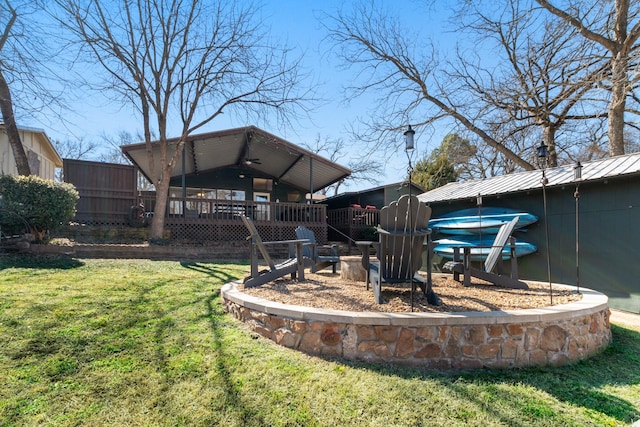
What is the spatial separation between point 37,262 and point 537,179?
1051cm

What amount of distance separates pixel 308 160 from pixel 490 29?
8.08 meters

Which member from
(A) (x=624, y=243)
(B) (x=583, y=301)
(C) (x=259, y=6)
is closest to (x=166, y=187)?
(C) (x=259, y=6)

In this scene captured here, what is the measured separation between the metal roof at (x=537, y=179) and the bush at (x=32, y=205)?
927 centimetres

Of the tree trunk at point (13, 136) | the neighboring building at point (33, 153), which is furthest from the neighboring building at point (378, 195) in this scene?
the neighboring building at point (33, 153)

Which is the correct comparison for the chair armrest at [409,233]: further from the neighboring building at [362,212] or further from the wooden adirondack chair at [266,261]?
the neighboring building at [362,212]

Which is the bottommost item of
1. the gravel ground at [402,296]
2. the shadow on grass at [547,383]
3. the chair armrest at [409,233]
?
the shadow on grass at [547,383]

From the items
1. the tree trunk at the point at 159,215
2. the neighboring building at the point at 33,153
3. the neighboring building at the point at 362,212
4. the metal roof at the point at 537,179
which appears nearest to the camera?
the metal roof at the point at 537,179

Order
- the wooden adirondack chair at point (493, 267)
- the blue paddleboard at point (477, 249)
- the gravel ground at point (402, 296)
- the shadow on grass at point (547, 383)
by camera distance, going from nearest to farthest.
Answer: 1. the shadow on grass at point (547, 383)
2. the gravel ground at point (402, 296)
3. the wooden adirondack chair at point (493, 267)
4. the blue paddleboard at point (477, 249)

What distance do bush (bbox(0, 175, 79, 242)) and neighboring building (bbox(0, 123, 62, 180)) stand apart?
4.99 meters

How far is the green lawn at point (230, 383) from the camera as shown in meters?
2.19

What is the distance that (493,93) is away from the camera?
41.5 ft

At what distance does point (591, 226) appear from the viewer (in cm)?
619

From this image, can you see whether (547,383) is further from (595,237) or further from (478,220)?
(478,220)

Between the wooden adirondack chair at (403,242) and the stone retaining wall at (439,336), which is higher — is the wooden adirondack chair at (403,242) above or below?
above
